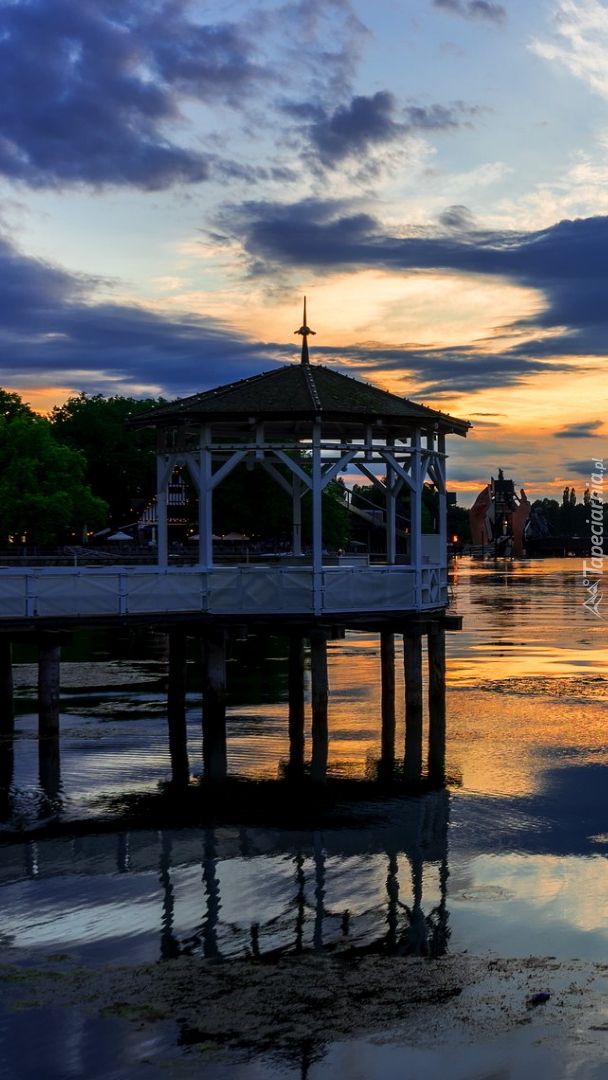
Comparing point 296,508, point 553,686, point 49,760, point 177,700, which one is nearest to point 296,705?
point 177,700

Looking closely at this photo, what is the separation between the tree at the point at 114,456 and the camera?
4660 inches

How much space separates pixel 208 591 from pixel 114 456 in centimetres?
9190

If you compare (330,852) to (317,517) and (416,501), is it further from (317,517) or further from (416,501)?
(416,501)

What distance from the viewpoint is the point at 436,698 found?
3105 centimetres

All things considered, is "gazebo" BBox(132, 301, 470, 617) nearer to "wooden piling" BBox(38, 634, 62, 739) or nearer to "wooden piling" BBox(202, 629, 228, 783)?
"wooden piling" BBox(202, 629, 228, 783)

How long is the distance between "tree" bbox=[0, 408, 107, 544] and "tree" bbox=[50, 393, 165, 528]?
3655 centimetres

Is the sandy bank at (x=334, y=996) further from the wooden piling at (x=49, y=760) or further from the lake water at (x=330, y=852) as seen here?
the wooden piling at (x=49, y=760)

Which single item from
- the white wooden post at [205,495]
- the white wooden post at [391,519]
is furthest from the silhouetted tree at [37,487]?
the white wooden post at [205,495]

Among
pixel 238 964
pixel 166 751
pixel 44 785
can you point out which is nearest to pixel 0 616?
pixel 44 785

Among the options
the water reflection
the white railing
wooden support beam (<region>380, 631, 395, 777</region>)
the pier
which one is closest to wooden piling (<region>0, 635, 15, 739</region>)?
the pier

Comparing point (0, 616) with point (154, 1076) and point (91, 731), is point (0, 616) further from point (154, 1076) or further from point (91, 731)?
point (154, 1076)

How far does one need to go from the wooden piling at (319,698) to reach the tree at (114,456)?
3482 inches

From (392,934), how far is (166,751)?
13.4m

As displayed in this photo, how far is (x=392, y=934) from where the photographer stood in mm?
17719
